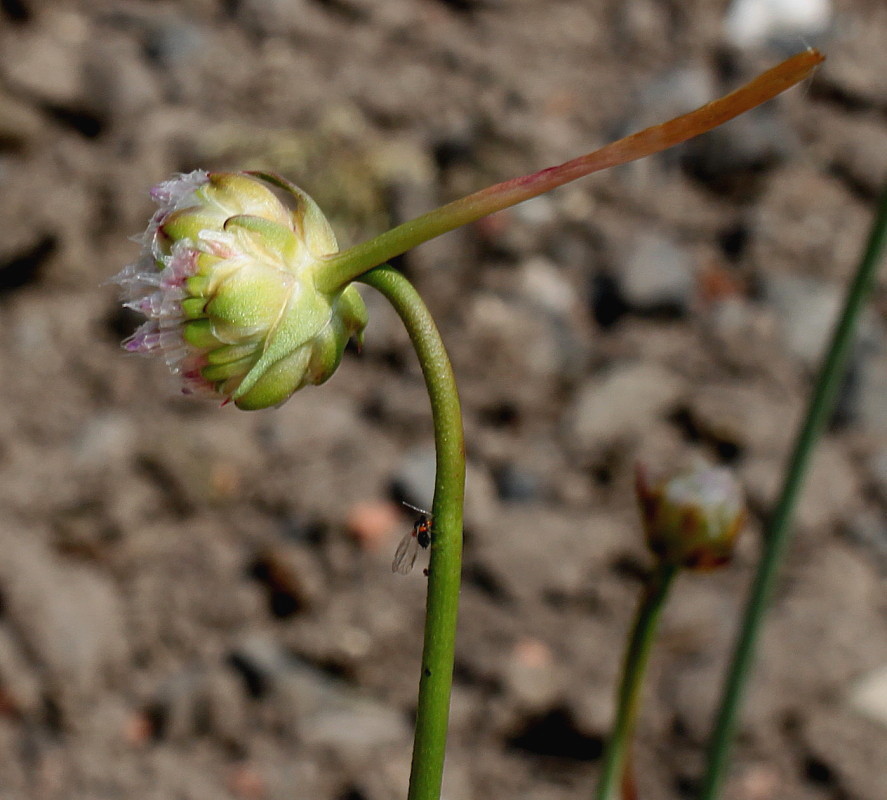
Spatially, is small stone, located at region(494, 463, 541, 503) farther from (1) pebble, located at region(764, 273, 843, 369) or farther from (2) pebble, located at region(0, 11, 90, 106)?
(2) pebble, located at region(0, 11, 90, 106)

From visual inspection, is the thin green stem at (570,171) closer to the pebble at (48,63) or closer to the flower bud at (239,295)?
the flower bud at (239,295)

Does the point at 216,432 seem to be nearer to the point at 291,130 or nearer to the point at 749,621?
the point at 291,130

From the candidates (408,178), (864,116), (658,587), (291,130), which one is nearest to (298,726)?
(658,587)

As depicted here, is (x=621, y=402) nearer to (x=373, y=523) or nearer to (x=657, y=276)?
(x=657, y=276)

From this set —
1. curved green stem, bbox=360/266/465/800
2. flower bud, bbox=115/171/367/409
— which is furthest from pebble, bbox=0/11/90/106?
curved green stem, bbox=360/266/465/800

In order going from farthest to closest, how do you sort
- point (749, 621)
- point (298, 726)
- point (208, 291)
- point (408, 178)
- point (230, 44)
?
point (230, 44)
point (408, 178)
point (298, 726)
point (749, 621)
point (208, 291)

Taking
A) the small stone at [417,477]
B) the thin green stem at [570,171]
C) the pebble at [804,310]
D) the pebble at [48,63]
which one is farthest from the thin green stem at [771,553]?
the pebble at [48,63]
